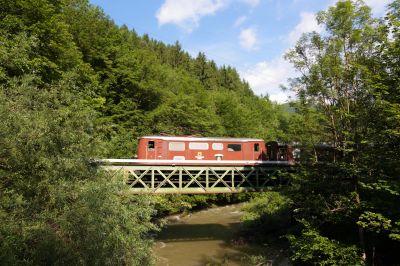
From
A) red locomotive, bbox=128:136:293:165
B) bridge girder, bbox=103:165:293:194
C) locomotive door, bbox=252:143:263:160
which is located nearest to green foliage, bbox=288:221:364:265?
bridge girder, bbox=103:165:293:194

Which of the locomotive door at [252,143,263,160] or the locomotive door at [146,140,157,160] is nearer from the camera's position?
the locomotive door at [146,140,157,160]

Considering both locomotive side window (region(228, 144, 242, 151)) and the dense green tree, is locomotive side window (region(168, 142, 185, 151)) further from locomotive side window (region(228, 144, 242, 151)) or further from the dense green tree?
the dense green tree

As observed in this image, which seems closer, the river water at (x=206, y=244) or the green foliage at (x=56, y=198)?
the green foliage at (x=56, y=198)

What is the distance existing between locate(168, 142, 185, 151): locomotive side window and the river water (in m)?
6.27

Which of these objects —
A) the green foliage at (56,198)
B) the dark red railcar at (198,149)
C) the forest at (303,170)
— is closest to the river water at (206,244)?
the forest at (303,170)

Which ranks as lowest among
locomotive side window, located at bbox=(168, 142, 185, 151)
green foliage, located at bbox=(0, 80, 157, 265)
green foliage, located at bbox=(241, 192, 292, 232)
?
green foliage, located at bbox=(241, 192, 292, 232)

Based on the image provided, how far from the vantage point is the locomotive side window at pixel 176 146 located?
2431 cm

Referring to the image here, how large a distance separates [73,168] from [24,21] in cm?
1448

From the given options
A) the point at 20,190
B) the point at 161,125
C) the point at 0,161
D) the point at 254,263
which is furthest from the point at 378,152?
the point at 161,125

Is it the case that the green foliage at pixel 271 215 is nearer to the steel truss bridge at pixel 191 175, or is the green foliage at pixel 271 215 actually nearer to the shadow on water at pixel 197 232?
the steel truss bridge at pixel 191 175

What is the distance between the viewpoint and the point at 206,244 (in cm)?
2284

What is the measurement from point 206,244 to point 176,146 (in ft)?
22.8

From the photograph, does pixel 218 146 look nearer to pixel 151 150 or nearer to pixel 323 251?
pixel 151 150

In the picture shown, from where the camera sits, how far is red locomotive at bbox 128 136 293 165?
23.7 metres
